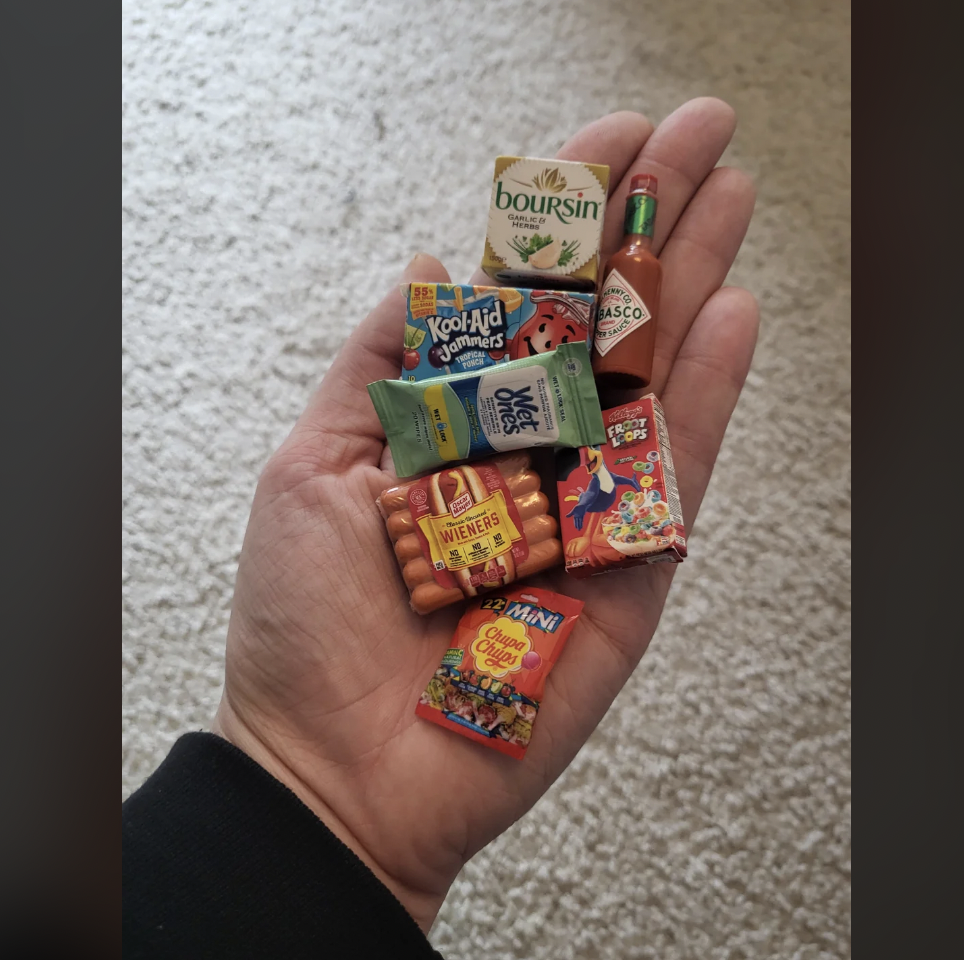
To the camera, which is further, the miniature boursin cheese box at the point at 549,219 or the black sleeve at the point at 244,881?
the miniature boursin cheese box at the point at 549,219

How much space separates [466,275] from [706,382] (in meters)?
0.63

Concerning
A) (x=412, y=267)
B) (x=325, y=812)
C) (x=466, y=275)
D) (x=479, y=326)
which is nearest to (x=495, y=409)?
(x=479, y=326)

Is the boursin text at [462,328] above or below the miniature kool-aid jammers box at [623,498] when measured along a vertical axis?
above

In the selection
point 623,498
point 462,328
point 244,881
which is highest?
point 462,328

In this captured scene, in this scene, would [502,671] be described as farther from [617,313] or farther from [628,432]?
[617,313]

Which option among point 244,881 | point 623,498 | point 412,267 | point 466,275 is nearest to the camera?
point 244,881

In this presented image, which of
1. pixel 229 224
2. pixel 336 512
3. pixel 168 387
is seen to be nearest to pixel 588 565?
pixel 336 512

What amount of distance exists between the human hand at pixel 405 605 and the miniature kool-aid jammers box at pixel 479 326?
1.6 inches

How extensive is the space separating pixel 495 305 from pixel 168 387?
2.62ft

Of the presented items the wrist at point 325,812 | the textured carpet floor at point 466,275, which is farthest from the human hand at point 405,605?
the textured carpet floor at point 466,275

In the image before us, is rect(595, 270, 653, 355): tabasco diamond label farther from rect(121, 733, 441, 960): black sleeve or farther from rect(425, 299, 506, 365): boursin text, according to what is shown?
rect(121, 733, 441, 960): black sleeve

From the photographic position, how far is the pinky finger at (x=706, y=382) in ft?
3.29

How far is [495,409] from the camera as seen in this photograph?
98 cm

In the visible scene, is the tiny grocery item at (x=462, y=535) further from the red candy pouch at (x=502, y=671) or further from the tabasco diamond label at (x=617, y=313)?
the tabasco diamond label at (x=617, y=313)
